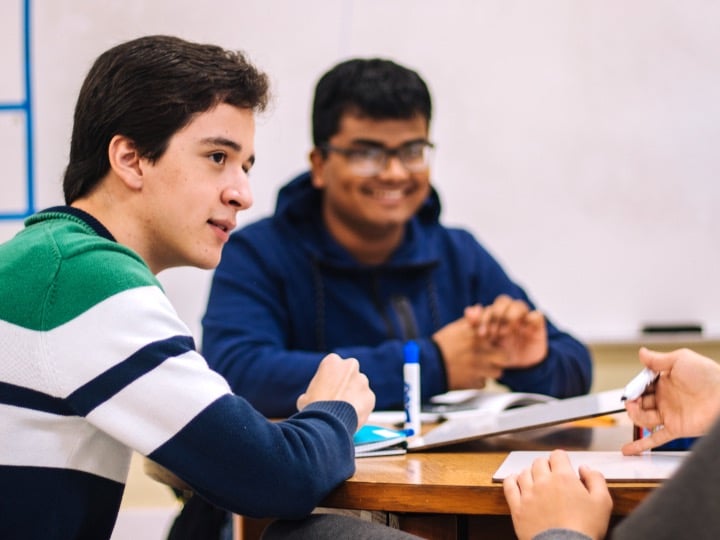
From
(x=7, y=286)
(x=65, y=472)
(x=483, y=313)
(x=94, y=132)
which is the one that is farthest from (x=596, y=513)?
(x=483, y=313)

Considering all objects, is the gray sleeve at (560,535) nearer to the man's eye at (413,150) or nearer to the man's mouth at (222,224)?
the man's mouth at (222,224)

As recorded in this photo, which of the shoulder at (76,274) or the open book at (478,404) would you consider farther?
the open book at (478,404)

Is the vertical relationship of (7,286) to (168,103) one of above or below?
below

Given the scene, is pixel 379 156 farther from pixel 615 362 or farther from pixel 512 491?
pixel 512 491

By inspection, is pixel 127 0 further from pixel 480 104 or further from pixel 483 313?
pixel 483 313

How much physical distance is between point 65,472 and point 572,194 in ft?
6.75

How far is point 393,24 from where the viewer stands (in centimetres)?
291

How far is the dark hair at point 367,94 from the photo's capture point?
90.1 inches

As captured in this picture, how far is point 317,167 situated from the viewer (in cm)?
242

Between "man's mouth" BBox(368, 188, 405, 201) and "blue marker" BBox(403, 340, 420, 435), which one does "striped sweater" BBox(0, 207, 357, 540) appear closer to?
"blue marker" BBox(403, 340, 420, 435)

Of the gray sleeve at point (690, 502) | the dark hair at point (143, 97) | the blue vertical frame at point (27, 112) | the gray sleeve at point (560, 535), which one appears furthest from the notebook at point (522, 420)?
the blue vertical frame at point (27, 112)

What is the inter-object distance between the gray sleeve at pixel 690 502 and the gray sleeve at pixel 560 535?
1.07 feet

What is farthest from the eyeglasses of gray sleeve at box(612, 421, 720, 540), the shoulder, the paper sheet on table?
gray sleeve at box(612, 421, 720, 540)

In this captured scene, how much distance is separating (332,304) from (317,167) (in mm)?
356
